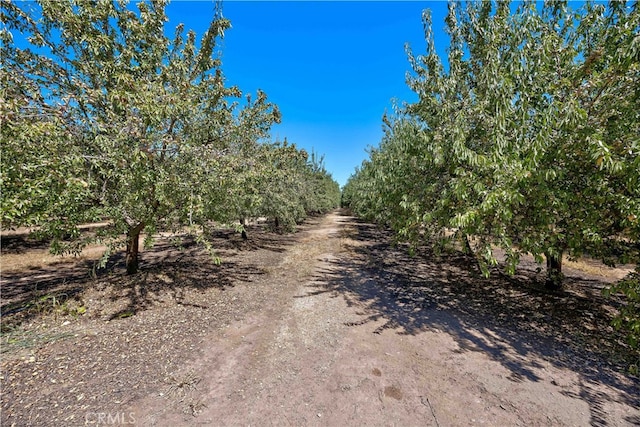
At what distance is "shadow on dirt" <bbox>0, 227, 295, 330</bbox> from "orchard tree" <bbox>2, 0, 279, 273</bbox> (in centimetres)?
137

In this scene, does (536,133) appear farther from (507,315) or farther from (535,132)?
(507,315)

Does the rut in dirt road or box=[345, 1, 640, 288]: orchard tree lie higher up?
box=[345, 1, 640, 288]: orchard tree

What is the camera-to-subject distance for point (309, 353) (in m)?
4.03

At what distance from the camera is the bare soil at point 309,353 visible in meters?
2.90

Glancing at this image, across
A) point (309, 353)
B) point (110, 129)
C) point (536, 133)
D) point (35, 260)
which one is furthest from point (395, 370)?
point (35, 260)

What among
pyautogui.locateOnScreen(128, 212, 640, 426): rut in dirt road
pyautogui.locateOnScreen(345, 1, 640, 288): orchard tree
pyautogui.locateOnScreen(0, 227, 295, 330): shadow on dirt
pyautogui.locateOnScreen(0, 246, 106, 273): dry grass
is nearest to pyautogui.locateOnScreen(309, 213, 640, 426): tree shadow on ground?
pyautogui.locateOnScreen(128, 212, 640, 426): rut in dirt road

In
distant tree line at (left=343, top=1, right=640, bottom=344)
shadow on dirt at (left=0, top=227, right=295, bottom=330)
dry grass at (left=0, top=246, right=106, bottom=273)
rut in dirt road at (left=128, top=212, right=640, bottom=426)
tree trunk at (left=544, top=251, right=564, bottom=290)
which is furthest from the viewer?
dry grass at (left=0, top=246, right=106, bottom=273)

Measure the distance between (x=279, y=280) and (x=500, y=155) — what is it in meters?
6.30

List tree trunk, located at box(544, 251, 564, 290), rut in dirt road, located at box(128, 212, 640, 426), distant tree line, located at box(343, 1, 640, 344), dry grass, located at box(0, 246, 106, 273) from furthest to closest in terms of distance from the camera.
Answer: dry grass, located at box(0, 246, 106, 273), tree trunk, located at box(544, 251, 564, 290), distant tree line, located at box(343, 1, 640, 344), rut in dirt road, located at box(128, 212, 640, 426)

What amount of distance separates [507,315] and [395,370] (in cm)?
331

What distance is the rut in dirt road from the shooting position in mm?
2869

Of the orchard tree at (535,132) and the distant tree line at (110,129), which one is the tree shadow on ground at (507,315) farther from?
the distant tree line at (110,129)

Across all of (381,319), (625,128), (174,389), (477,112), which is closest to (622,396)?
(381,319)

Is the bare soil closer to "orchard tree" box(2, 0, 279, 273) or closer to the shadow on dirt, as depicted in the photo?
the shadow on dirt
